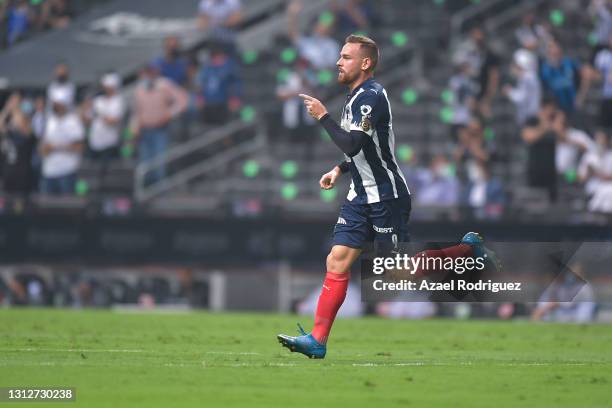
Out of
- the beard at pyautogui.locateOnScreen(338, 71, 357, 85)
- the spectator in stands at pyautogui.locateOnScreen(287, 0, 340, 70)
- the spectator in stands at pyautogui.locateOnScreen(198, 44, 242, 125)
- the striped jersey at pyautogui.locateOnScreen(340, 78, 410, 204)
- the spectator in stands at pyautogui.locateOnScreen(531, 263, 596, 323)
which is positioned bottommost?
the spectator in stands at pyautogui.locateOnScreen(531, 263, 596, 323)

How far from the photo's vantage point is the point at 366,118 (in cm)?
991

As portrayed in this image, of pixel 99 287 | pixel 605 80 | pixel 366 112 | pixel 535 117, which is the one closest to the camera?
pixel 366 112

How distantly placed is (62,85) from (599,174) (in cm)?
928

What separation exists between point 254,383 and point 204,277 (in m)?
13.4

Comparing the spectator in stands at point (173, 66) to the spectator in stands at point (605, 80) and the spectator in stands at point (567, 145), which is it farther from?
the spectator in stands at point (605, 80)

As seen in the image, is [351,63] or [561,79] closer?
[351,63]

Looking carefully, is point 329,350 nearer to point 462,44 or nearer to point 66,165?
point 66,165

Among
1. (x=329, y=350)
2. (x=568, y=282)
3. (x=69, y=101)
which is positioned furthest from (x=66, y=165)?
(x=329, y=350)

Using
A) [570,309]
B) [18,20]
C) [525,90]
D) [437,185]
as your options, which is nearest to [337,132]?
[570,309]

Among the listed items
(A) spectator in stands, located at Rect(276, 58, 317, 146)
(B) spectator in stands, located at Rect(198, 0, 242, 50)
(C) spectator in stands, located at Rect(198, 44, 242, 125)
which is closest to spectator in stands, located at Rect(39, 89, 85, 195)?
(C) spectator in stands, located at Rect(198, 44, 242, 125)

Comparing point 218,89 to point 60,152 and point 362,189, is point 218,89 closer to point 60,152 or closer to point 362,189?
point 60,152

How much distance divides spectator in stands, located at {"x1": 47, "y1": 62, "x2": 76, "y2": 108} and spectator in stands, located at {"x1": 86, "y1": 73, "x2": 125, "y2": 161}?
0.44 meters

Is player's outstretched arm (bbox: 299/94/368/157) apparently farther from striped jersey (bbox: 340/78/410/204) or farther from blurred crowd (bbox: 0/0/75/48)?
blurred crowd (bbox: 0/0/75/48)

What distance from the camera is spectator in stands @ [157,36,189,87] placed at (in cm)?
2367
